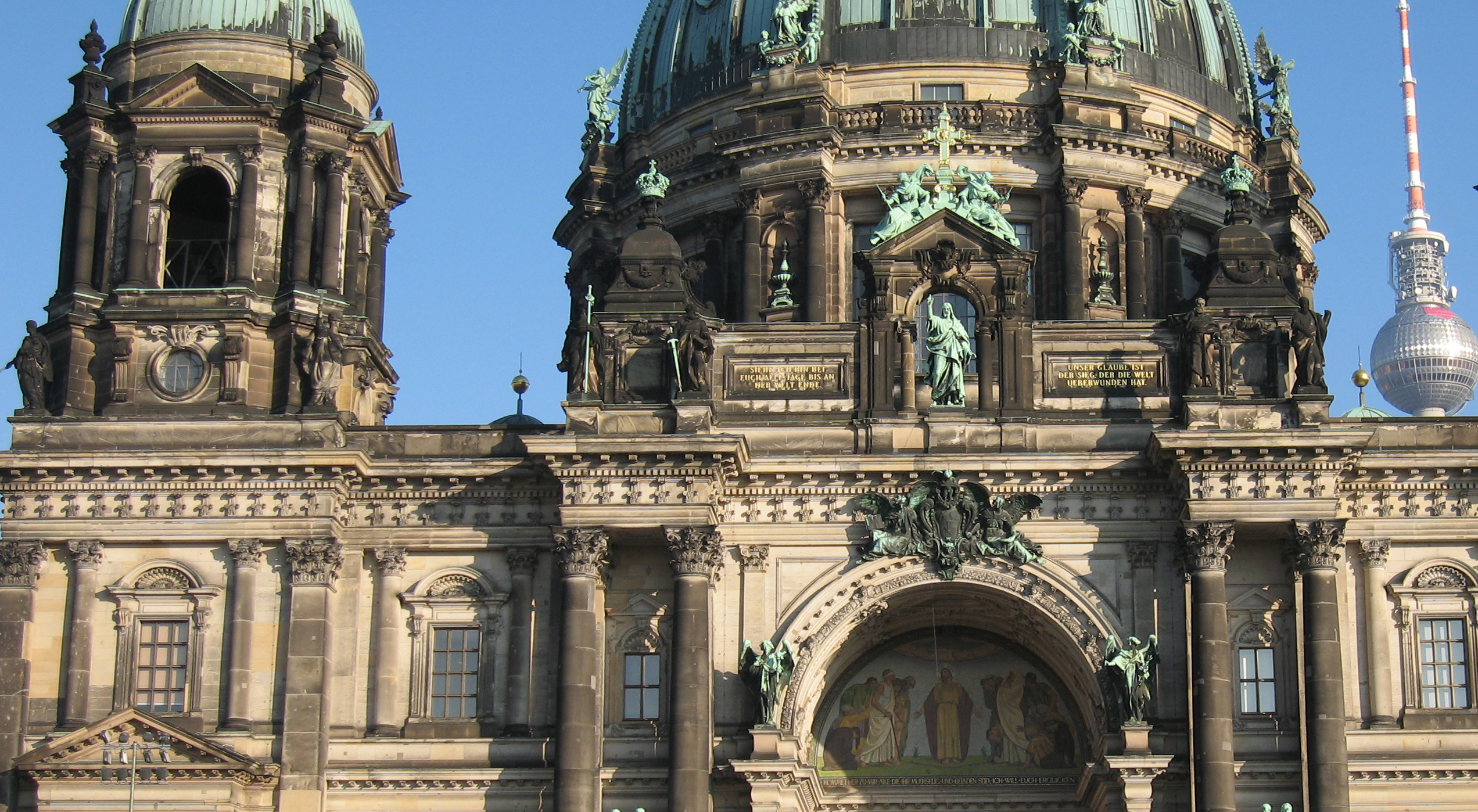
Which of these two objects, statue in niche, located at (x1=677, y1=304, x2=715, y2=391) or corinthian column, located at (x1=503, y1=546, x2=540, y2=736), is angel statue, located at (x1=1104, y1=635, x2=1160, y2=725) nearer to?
statue in niche, located at (x1=677, y1=304, x2=715, y2=391)

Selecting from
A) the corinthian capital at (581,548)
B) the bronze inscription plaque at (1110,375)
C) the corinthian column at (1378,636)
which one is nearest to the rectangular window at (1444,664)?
the corinthian column at (1378,636)

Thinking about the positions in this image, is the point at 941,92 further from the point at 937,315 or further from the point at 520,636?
the point at 520,636

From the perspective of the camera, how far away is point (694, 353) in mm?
43625

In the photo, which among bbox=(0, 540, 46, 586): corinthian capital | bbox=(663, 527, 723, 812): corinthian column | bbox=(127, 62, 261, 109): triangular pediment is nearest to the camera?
bbox=(663, 527, 723, 812): corinthian column

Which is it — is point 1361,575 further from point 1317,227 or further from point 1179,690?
point 1317,227

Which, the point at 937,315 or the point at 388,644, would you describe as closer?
the point at 388,644

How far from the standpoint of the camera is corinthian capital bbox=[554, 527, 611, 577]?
4244 centimetres

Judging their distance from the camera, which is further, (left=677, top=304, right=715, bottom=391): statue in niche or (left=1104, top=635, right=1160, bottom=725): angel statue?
(left=677, top=304, right=715, bottom=391): statue in niche

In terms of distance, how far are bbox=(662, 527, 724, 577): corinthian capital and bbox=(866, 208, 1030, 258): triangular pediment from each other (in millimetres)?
6724

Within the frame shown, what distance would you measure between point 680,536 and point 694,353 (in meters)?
3.56

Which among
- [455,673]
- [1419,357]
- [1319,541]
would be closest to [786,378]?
[455,673]

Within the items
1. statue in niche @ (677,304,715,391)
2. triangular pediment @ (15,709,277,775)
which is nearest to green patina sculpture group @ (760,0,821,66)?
statue in niche @ (677,304,715,391)

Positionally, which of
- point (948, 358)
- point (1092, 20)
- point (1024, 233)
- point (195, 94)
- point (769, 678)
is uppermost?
point (1092, 20)

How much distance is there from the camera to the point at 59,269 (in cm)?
4603
